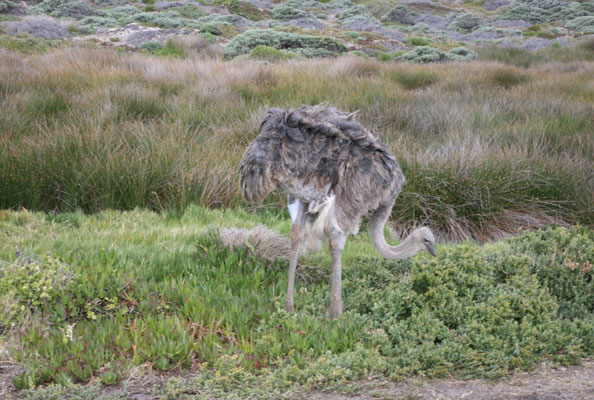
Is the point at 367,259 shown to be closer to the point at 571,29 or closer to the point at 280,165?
the point at 280,165

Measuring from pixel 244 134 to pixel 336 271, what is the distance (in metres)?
5.32

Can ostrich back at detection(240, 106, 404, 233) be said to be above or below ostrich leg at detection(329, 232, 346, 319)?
above

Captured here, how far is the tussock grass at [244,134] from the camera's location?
7227 mm

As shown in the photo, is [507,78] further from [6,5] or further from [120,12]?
[120,12]

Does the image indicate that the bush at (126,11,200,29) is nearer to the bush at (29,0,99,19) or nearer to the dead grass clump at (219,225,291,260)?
the bush at (29,0,99,19)

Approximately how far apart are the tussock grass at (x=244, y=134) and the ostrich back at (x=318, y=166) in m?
3.06

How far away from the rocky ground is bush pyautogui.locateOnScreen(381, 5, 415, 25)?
0.09 m

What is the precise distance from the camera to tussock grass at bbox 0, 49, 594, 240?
23.7ft

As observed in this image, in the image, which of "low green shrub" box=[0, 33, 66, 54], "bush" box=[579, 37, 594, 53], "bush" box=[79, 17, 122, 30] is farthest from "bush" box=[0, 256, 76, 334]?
"bush" box=[79, 17, 122, 30]

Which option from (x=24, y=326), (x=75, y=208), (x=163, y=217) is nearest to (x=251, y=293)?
(x=24, y=326)

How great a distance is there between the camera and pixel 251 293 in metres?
4.90

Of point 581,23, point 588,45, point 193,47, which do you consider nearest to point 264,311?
point 193,47

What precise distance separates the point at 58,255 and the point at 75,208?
78.0 inches

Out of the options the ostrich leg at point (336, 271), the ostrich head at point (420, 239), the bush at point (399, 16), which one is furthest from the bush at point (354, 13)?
the ostrich leg at point (336, 271)
